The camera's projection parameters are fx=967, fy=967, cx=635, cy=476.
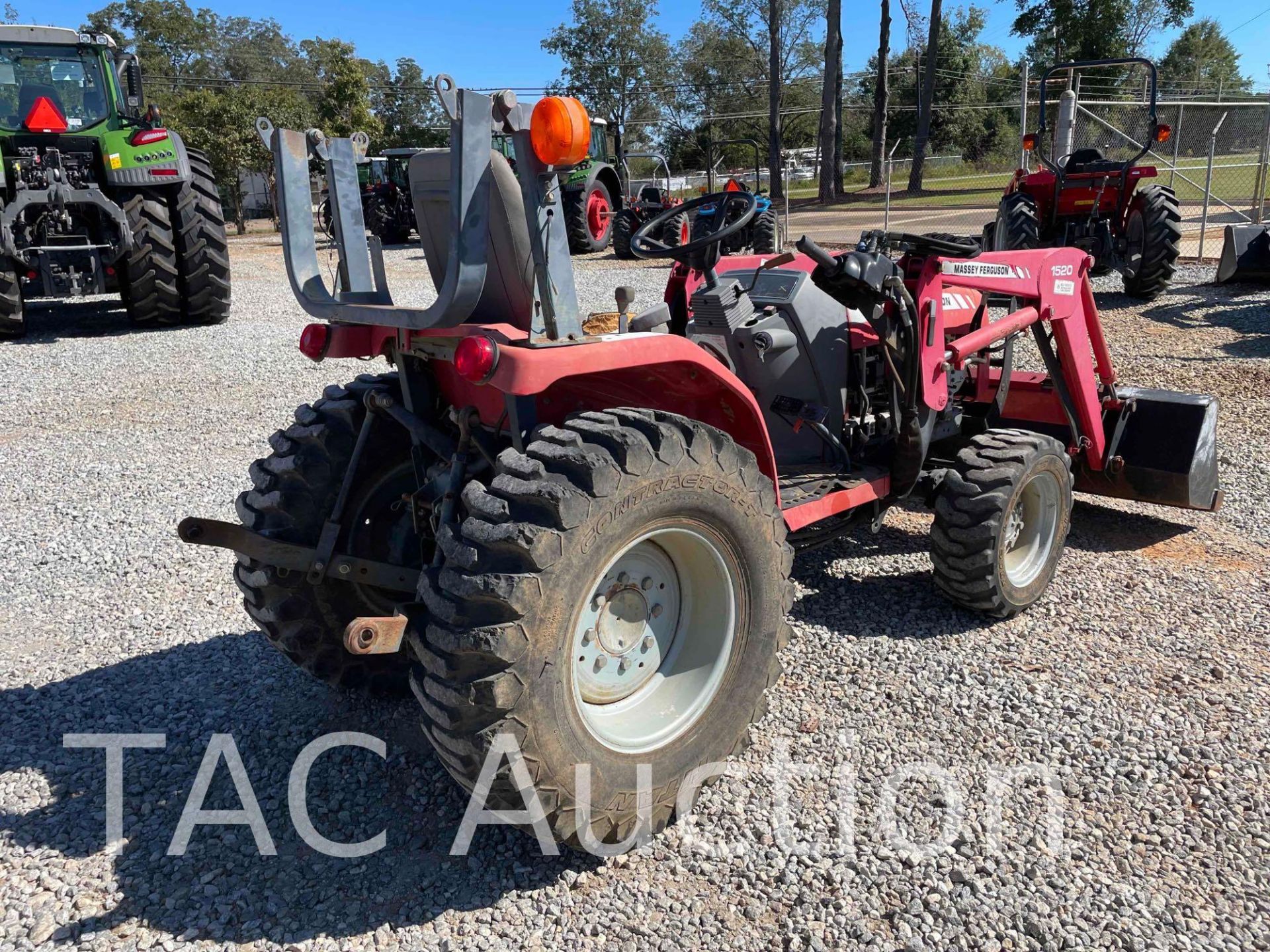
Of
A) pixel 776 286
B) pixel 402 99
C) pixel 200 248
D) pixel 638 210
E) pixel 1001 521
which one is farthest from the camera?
pixel 402 99

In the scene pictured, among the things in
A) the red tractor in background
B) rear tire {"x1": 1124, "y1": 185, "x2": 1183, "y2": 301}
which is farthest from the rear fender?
the red tractor in background

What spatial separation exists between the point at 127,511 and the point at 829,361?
3.81 meters

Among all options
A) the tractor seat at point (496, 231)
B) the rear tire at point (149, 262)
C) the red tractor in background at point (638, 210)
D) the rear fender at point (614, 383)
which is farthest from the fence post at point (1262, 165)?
the tractor seat at point (496, 231)

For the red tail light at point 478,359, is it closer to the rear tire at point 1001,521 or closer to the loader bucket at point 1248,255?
the rear tire at point 1001,521

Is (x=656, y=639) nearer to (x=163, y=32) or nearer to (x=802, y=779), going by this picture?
(x=802, y=779)

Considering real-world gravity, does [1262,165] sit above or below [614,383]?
above

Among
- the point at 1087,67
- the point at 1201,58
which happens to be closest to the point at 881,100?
the point at 1087,67

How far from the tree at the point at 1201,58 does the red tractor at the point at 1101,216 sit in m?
46.0

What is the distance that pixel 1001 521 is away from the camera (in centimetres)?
355

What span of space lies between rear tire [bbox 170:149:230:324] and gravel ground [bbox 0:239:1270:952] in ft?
19.4

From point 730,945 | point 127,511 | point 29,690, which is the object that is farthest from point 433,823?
point 127,511

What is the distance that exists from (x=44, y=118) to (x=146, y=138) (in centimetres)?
109

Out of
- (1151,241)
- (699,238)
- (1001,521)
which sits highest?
(699,238)

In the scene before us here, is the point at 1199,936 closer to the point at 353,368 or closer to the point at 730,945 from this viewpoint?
the point at 730,945
